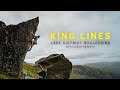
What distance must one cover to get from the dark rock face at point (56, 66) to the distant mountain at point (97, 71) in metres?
0.19

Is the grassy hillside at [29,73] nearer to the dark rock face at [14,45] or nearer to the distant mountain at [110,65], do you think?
the dark rock face at [14,45]

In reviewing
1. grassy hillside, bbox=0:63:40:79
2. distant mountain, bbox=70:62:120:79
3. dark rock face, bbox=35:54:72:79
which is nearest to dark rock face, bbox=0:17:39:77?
grassy hillside, bbox=0:63:40:79

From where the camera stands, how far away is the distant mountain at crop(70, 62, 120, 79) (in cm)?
712

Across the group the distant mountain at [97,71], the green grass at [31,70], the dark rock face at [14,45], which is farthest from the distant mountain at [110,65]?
the dark rock face at [14,45]

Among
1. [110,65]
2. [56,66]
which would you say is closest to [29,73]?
[56,66]

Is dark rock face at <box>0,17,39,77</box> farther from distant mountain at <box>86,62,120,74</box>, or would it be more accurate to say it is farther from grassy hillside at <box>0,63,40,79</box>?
distant mountain at <box>86,62,120,74</box>

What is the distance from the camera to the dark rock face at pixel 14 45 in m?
7.13

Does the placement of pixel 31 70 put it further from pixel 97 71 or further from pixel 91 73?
pixel 97 71

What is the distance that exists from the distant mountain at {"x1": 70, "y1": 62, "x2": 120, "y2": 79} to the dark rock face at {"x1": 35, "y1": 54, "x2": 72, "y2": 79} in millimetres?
194

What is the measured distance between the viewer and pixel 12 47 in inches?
284
